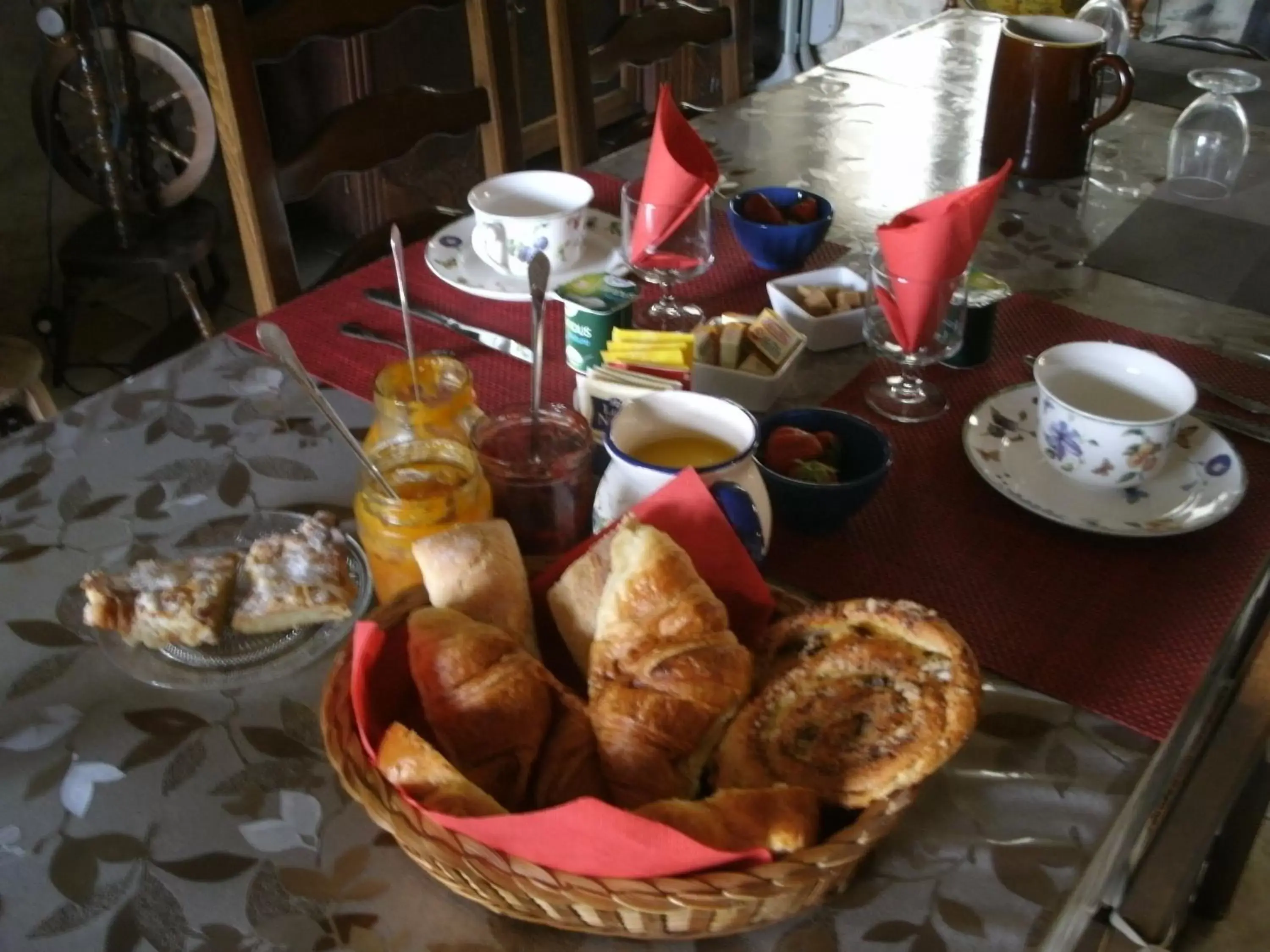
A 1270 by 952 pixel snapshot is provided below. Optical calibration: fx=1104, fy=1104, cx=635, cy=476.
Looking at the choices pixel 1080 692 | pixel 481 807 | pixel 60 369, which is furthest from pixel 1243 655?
pixel 60 369

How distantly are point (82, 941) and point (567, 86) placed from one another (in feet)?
4.06

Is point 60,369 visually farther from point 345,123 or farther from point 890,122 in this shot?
point 890,122

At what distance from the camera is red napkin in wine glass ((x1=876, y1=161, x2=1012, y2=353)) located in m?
0.87

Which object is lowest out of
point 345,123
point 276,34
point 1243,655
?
point 1243,655

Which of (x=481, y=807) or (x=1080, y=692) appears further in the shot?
(x=1080, y=692)

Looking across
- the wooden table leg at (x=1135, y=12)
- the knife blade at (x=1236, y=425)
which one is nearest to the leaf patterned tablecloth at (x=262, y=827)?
the knife blade at (x=1236, y=425)

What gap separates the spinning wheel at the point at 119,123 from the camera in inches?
79.8

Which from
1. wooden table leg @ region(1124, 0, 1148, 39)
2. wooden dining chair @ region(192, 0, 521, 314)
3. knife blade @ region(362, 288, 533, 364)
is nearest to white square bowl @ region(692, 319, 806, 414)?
knife blade @ region(362, 288, 533, 364)

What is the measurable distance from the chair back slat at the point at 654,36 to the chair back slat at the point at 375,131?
0.80 ft

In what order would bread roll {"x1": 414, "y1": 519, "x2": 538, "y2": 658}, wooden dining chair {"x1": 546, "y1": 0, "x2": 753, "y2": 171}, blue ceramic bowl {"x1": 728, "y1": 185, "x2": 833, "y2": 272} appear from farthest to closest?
wooden dining chair {"x1": 546, "y1": 0, "x2": 753, "y2": 171}
blue ceramic bowl {"x1": 728, "y1": 185, "x2": 833, "y2": 272}
bread roll {"x1": 414, "y1": 519, "x2": 538, "y2": 658}

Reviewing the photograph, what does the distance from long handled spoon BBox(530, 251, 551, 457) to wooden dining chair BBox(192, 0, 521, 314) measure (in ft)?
1.60

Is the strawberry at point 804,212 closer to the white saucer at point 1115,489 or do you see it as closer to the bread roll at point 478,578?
the white saucer at point 1115,489

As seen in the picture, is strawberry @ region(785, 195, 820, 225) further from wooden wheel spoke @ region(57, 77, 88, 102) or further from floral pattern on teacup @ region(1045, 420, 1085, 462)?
wooden wheel spoke @ region(57, 77, 88, 102)

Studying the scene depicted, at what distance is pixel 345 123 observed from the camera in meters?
1.23
